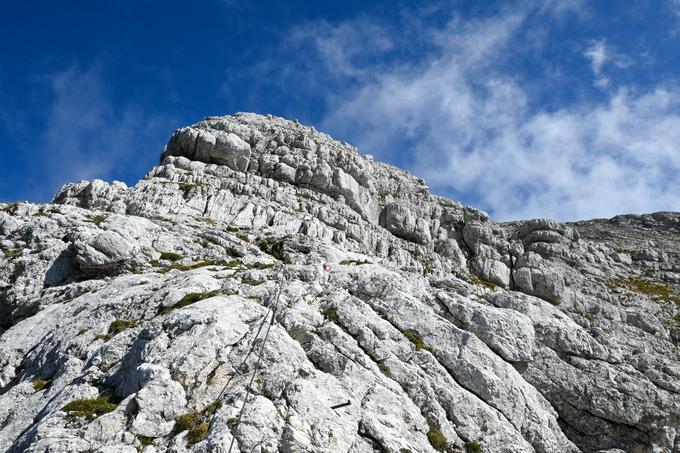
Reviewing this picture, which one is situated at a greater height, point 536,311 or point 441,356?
point 536,311

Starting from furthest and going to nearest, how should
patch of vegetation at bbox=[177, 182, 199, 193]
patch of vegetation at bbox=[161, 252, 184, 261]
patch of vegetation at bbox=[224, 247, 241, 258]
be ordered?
patch of vegetation at bbox=[177, 182, 199, 193] → patch of vegetation at bbox=[224, 247, 241, 258] → patch of vegetation at bbox=[161, 252, 184, 261]

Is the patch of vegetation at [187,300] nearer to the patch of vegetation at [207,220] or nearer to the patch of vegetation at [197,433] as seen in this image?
the patch of vegetation at [197,433]

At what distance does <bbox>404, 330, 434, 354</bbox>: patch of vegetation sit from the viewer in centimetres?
2850

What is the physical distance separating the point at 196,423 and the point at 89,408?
468 cm

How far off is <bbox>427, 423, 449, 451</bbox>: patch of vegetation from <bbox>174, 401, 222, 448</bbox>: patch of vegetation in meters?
10.3

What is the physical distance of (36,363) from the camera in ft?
83.8

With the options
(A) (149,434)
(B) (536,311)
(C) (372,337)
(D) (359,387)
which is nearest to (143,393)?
(A) (149,434)

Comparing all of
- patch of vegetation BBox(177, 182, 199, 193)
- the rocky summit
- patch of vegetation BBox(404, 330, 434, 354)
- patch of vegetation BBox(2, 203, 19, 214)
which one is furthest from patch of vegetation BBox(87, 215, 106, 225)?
patch of vegetation BBox(404, 330, 434, 354)

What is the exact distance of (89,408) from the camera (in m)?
19.0

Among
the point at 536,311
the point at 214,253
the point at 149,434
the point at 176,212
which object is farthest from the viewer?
the point at 176,212

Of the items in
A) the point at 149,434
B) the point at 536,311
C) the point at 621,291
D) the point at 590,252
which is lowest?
the point at 149,434

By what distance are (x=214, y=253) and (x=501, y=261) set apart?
2394 inches

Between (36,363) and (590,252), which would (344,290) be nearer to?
(36,363)

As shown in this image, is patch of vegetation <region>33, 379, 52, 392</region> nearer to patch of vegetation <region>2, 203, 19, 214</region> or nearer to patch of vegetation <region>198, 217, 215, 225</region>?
patch of vegetation <region>2, 203, 19, 214</region>
